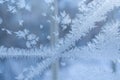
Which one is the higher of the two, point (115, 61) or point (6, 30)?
point (6, 30)

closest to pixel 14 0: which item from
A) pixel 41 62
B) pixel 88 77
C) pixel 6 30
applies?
pixel 6 30

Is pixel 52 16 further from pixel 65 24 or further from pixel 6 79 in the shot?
pixel 6 79

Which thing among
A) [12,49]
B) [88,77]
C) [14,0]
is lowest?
[88,77]

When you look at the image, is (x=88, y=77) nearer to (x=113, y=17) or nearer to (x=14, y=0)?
(x=113, y=17)

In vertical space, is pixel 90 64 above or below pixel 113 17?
below

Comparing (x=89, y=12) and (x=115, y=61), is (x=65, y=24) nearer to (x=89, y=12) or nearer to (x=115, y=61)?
(x=89, y=12)

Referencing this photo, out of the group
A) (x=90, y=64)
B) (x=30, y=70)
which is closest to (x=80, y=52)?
(x=90, y=64)

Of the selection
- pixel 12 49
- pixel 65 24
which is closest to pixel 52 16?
pixel 65 24
